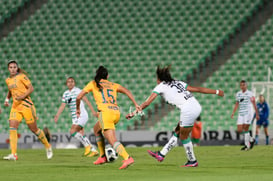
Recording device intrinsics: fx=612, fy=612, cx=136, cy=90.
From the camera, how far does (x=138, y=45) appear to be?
28.5 m

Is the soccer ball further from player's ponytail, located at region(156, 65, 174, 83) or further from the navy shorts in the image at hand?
the navy shorts

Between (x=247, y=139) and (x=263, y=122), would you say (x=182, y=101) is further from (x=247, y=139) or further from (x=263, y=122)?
(x=263, y=122)

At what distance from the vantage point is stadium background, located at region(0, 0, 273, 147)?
27.2 metres

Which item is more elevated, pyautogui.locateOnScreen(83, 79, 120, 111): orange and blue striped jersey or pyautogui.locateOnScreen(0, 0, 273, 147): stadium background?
pyautogui.locateOnScreen(0, 0, 273, 147): stadium background

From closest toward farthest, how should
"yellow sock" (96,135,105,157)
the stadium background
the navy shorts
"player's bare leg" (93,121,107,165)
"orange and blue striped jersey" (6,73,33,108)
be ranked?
1. "player's bare leg" (93,121,107,165)
2. "yellow sock" (96,135,105,157)
3. "orange and blue striped jersey" (6,73,33,108)
4. the navy shorts
5. the stadium background

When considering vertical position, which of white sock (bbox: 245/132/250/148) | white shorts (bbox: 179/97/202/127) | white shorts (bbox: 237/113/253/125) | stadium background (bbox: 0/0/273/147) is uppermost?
stadium background (bbox: 0/0/273/147)

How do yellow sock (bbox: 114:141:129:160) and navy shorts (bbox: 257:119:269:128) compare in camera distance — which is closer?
yellow sock (bbox: 114:141:129:160)

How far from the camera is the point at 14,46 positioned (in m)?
28.9

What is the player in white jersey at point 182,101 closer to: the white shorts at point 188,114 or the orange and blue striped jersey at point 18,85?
the white shorts at point 188,114

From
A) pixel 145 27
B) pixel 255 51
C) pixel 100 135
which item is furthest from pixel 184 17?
pixel 100 135

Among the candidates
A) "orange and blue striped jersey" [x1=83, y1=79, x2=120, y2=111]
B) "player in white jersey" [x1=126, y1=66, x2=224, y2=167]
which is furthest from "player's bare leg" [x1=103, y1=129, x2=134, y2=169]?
"player in white jersey" [x1=126, y1=66, x2=224, y2=167]

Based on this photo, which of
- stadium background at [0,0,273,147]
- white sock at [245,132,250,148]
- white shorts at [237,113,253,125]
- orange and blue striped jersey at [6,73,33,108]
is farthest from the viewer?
stadium background at [0,0,273,147]

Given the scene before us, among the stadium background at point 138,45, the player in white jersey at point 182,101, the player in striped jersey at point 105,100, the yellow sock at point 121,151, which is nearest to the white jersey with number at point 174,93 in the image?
the player in white jersey at point 182,101

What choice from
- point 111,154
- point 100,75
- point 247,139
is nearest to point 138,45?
point 247,139
